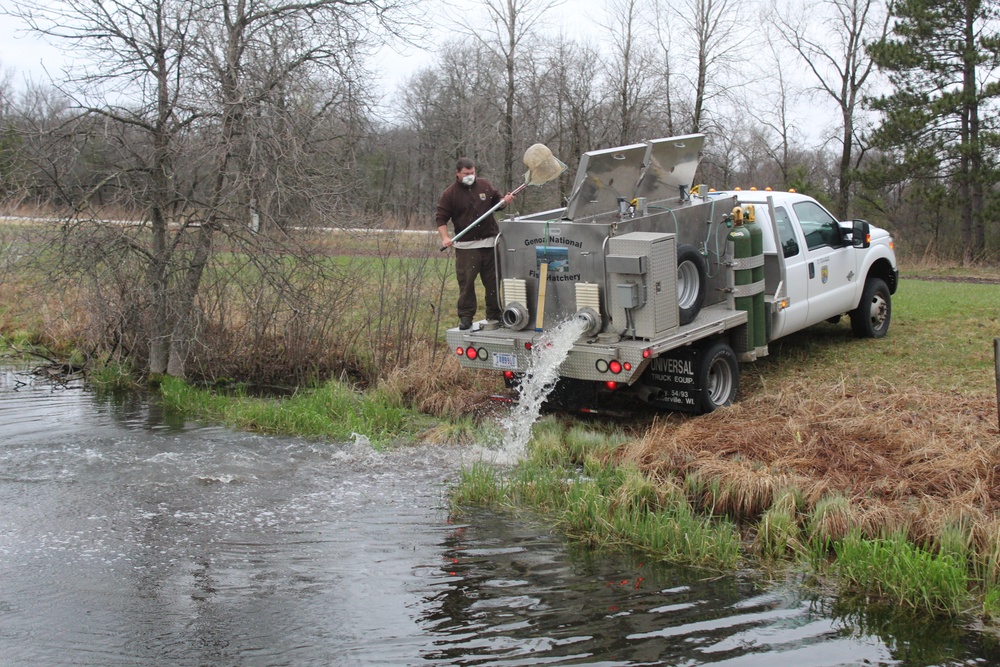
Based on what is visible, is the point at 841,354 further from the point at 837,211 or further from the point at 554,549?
the point at 837,211

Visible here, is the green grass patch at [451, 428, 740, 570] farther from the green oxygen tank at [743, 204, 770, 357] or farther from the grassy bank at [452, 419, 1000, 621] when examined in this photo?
the green oxygen tank at [743, 204, 770, 357]

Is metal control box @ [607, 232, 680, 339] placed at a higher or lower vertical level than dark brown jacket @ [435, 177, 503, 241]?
lower

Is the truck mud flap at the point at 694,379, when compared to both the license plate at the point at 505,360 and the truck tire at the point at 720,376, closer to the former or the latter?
the truck tire at the point at 720,376

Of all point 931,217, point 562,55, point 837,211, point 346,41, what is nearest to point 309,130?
point 346,41

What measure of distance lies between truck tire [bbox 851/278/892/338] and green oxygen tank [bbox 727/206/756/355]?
111 inches

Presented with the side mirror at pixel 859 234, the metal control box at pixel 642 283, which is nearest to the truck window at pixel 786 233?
the side mirror at pixel 859 234

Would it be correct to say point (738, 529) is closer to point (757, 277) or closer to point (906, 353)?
point (757, 277)

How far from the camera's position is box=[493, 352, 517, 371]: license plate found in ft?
30.3

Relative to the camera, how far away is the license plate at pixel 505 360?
9.23 metres

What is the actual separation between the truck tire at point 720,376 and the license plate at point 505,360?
1.76 meters

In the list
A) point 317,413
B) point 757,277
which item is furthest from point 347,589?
point 757,277

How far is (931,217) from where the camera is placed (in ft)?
108

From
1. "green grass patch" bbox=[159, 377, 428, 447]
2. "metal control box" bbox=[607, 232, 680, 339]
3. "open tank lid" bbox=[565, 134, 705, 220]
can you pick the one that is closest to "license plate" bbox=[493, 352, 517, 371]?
"metal control box" bbox=[607, 232, 680, 339]

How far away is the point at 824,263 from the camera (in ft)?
36.6
